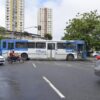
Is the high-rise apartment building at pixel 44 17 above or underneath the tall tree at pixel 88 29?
above

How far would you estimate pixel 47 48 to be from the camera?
55.9m

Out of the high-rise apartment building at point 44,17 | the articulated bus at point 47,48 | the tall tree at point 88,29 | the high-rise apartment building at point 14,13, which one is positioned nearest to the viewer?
the articulated bus at point 47,48

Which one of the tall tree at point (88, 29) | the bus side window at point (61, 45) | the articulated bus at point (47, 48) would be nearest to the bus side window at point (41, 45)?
the articulated bus at point (47, 48)

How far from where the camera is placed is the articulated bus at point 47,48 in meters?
55.6

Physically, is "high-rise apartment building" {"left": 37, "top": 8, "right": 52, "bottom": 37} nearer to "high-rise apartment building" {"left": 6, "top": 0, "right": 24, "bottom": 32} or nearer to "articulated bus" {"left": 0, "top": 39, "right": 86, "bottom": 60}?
"high-rise apartment building" {"left": 6, "top": 0, "right": 24, "bottom": 32}

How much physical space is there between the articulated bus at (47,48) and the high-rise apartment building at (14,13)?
2109 inches

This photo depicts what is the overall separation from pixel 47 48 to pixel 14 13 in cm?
6209

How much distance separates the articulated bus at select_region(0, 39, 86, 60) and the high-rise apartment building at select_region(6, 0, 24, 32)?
5356 cm

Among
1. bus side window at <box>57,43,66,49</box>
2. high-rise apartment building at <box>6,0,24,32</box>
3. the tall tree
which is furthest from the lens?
high-rise apartment building at <box>6,0,24,32</box>

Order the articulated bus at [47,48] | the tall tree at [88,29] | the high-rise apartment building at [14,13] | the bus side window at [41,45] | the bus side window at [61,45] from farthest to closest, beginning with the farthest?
the high-rise apartment building at [14,13], the tall tree at [88,29], the bus side window at [41,45], the bus side window at [61,45], the articulated bus at [47,48]

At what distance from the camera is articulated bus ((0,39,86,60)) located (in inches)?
2188

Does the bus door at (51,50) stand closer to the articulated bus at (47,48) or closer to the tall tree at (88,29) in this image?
the articulated bus at (47,48)

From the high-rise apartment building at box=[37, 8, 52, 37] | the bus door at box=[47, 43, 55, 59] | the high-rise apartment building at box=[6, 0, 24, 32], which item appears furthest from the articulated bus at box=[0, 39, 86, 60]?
the high-rise apartment building at box=[37, 8, 52, 37]

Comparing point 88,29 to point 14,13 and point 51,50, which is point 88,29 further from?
point 14,13
